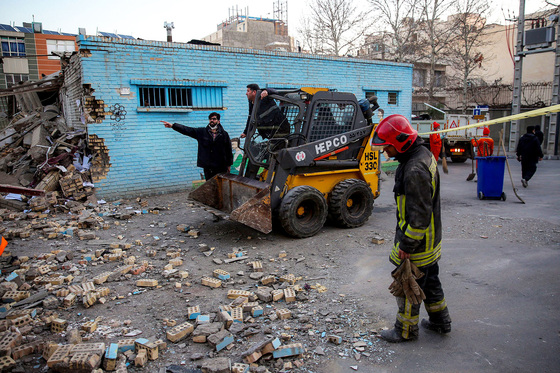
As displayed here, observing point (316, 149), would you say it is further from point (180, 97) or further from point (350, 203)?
point (180, 97)

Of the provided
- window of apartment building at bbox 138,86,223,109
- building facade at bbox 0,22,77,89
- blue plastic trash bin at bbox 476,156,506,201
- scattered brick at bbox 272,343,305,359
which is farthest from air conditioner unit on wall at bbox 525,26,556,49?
building facade at bbox 0,22,77,89

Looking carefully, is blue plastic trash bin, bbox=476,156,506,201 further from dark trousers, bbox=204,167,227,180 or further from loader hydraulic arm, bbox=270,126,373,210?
dark trousers, bbox=204,167,227,180

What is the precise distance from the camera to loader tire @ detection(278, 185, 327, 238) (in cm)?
606

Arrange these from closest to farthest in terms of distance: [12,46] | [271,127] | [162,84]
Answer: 1. [271,127]
2. [162,84]
3. [12,46]

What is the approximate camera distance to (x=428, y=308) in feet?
11.3

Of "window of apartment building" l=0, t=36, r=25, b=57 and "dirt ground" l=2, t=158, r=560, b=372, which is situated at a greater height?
"window of apartment building" l=0, t=36, r=25, b=57

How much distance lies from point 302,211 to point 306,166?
29.7 inches

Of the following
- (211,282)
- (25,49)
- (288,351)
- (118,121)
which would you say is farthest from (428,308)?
(25,49)

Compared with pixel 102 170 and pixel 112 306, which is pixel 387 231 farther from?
pixel 102 170

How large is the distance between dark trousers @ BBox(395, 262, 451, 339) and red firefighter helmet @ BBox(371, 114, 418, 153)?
104 centimetres

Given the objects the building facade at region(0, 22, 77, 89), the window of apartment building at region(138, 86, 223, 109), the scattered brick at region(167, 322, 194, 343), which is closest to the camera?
the scattered brick at region(167, 322, 194, 343)

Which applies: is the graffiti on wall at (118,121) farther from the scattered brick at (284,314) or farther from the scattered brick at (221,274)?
the scattered brick at (284,314)

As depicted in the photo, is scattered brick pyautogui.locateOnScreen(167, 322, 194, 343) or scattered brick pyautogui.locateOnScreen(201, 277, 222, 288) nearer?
scattered brick pyautogui.locateOnScreen(167, 322, 194, 343)

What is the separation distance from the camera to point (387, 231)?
270 inches
